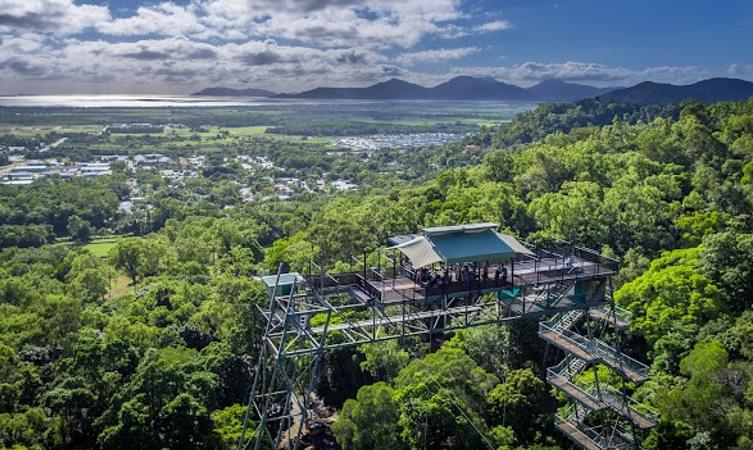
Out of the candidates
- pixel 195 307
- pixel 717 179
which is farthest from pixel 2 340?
pixel 717 179

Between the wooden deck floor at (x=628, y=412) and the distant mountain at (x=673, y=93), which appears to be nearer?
the wooden deck floor at (x=628, y=412)

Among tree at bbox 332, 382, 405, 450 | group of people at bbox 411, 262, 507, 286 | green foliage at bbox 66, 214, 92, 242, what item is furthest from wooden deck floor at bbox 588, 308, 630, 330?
green foliage at bbox 66, 214, 92, 242

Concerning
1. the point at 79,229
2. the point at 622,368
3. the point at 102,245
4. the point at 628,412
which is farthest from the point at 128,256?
the point at 628,412

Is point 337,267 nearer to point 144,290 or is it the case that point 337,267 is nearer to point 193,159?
point 144,290

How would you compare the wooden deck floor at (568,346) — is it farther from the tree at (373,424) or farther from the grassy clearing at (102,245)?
the grassy clearing at (102,245)

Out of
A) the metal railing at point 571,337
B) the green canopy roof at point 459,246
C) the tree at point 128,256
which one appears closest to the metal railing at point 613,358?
the metal railing at point 571,337

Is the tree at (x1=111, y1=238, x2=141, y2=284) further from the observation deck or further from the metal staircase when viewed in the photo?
the metal staircase
